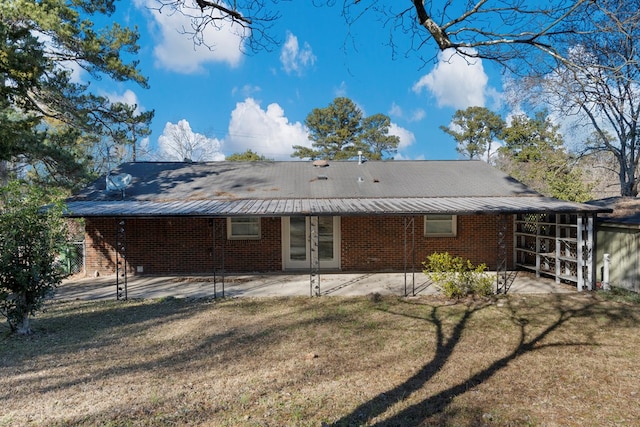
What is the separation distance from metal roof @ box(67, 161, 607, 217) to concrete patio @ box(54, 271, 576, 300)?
6.77 feet

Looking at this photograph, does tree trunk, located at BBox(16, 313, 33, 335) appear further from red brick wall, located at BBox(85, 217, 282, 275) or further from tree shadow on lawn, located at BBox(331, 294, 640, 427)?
tree shadow on lawn, located at BBox(331, 294, 640, 427)

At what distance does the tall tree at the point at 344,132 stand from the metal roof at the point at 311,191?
1946 centimetres

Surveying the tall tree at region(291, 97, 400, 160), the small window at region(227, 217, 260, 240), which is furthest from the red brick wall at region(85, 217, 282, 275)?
the tall tree at region(291, 97, 400, 160)

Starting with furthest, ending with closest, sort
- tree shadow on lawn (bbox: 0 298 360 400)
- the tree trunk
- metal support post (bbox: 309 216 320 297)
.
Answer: metal support post (bbox: 309 216 320 297) → the tree trunk → tree shadow on lawn (bbox: 0 298 360 400)

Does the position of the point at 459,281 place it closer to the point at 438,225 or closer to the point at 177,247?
the point at 438,225

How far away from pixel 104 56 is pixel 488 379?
14.6 m

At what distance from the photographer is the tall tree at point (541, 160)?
676 inches

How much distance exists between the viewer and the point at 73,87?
1238 cm

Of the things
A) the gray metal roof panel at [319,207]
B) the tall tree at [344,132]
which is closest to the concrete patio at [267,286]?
the gray metal roof panel at [319,207]

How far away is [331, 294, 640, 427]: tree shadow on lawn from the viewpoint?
11.5 ft

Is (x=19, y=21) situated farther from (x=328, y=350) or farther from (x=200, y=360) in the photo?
(x=328, y=350)

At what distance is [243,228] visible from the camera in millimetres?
11219

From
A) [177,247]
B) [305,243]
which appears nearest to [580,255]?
[305,243]

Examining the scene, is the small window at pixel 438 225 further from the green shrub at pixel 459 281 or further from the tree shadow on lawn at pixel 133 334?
the tree shadow on lawn at pixel 133 334
